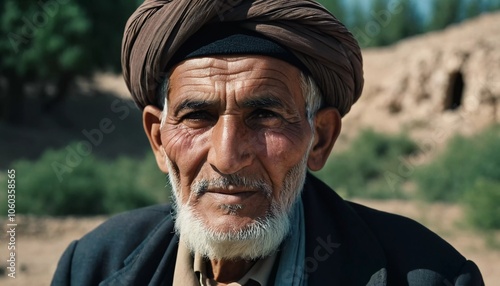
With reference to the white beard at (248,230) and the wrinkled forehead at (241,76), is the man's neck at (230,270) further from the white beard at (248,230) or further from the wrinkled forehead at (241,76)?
the wrinkled forehead at (241,76)

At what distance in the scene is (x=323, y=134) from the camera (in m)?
2.07

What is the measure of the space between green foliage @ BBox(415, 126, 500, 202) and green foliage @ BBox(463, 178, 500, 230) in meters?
1.86

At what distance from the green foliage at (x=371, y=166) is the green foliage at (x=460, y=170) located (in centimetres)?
62

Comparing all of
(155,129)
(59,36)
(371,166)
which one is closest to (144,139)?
(59,36)

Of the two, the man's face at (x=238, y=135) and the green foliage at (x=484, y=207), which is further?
the green foliage at (x=484, y=207)

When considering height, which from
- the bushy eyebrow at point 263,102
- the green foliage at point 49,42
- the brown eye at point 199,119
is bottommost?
the green foliage at point 49,42

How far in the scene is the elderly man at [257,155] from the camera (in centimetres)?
186

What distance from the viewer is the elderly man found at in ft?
6.09

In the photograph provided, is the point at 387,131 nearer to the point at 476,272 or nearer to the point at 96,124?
the point at 96,124

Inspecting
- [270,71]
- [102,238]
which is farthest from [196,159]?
[102,238]

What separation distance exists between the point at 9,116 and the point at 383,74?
12025mm

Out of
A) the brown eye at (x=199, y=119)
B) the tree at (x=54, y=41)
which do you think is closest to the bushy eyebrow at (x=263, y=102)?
the brown eye at (x=199, y=119)

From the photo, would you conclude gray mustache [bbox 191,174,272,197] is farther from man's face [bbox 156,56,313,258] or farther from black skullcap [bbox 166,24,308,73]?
black skullcap [bbox 166,24,308,73]

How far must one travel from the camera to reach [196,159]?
6.18ft
